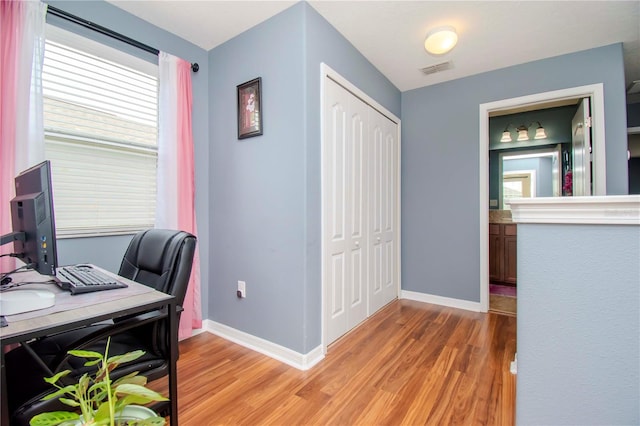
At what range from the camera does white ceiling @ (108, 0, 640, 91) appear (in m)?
2.05

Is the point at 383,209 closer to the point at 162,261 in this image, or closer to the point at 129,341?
the point at 162,261

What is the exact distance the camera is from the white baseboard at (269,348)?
6.59ft

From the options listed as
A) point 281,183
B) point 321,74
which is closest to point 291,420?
point 281,183

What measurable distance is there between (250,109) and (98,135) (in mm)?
1057

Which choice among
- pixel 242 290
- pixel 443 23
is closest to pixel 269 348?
pixel 242 290

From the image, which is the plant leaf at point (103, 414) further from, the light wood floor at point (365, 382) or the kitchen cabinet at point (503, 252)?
the kitchen cabinet at point (503, 252)

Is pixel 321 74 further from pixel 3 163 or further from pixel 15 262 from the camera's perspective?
pixel 15 262

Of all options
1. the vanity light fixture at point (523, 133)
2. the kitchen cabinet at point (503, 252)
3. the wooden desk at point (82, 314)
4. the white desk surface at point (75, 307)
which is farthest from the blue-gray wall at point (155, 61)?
the vanity light fixture at point (523, 133)

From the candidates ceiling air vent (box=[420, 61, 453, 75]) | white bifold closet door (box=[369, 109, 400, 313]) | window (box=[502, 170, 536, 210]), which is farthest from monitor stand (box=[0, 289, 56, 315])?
window (box=[502, 170, 536, 210])

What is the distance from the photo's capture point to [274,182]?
2146mm

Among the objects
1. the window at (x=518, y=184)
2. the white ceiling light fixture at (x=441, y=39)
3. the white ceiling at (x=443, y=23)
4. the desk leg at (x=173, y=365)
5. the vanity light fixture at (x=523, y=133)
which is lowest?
the desk leg at (x=173, y=365)

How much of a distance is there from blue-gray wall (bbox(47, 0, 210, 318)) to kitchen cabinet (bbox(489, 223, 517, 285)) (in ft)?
13.1

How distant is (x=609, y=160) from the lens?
8.36ft

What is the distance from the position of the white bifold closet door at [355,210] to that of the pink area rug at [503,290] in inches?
62.3
